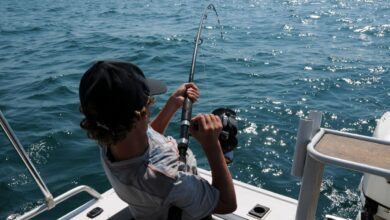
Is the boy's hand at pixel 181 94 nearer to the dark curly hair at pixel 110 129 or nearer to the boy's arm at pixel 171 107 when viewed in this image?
the boy's arm at pixel 171 107

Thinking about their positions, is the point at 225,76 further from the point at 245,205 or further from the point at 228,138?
the point at 228,138

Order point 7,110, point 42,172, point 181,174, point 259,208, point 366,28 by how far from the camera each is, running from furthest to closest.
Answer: point 366,28 → point 7,110 → point 42,172 → point 259,208 → point 181,174

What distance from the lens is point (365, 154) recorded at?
4.34ft

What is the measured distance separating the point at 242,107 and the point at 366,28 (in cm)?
741

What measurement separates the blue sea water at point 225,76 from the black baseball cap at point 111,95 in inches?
106

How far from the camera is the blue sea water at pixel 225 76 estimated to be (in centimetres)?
471

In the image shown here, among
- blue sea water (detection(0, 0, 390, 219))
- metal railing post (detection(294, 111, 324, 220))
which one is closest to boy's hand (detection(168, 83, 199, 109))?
metal railing post (detection(294, 111, 324, 220))

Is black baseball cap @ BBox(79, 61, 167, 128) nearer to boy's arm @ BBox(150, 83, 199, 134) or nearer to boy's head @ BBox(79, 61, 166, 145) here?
boy's head @ BBox(79, 61, 166, 145)

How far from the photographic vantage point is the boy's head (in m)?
1.60

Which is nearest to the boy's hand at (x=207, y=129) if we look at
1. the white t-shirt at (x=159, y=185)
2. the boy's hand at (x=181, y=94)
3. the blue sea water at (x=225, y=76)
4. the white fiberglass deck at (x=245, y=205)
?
the white t-shirt at (x=159, y=185)

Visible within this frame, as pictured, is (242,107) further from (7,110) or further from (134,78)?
(134,78)

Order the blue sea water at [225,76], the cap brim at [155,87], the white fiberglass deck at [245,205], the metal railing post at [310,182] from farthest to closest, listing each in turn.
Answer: the blue sea water at [225,76]
the white fiberglass deck at [245,205]
the cap brim at [155,87]
the metal railing post at [310,182]

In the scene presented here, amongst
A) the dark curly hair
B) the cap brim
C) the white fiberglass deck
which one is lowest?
the white fiberglass deck

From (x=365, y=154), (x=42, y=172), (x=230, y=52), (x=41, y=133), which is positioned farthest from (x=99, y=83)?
(x=230, y=52)
